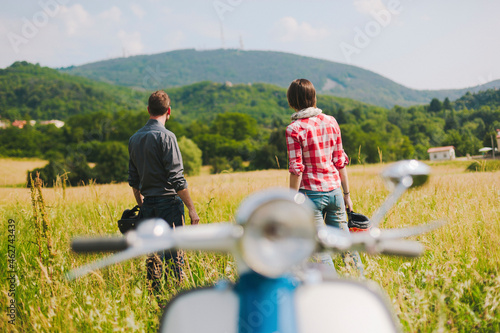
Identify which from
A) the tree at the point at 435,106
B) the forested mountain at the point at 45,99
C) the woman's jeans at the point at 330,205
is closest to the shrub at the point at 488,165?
the woman's jeans at the point at 330,205

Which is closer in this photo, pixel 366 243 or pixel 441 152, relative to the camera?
pixel 366 243

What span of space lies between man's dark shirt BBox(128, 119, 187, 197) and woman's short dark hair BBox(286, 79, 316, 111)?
1.24 metres

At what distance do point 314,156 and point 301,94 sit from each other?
1.92 ft

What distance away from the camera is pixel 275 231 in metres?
0.64

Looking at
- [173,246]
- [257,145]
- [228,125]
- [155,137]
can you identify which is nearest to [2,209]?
[155,137]

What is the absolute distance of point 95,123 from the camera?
2958 inches

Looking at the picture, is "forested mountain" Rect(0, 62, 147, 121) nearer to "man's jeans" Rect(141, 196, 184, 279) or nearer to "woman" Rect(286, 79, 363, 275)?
"man's jeans" Rect(141, 196, 184, 279)

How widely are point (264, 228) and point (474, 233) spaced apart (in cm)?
329

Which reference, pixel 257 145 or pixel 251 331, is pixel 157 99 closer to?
pixel 251 331

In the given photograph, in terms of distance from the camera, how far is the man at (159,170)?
11.2 feet

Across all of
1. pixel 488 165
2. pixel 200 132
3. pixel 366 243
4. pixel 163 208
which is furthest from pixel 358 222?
pixel 200 132

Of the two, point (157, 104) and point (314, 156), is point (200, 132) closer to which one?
point (157, 104)

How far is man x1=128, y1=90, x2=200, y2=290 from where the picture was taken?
11.2 ft

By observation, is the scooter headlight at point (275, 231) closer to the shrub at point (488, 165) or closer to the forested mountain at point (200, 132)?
the shrub at point (488, 165)
